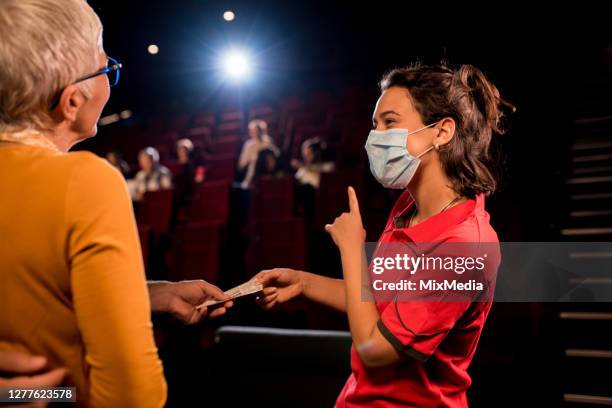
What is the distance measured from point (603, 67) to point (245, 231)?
3.11 m

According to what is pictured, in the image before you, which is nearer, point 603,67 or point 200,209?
point 603,67

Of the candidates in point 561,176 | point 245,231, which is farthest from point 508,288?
point 245,231

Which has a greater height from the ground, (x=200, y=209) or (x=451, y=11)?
(x=451, y=11)

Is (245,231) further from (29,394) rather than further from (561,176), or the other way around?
(29,394)

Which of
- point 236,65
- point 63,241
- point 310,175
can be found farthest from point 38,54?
point 236,65

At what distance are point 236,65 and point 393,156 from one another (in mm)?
6778

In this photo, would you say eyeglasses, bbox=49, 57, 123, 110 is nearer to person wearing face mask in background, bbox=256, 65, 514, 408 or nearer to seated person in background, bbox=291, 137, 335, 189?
person wearing face mask in background, bbox=256, 65, 514, 408

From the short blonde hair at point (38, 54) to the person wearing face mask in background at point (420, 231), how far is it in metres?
0.57

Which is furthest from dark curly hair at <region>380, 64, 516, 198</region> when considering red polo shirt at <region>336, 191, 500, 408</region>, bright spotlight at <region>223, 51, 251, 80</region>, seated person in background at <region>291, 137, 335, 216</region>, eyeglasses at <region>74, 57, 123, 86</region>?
bright spotlight at <region>223, 51, 251, 80</region>

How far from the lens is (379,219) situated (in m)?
3.54

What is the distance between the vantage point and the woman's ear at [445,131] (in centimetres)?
114

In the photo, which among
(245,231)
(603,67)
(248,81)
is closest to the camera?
(603,67)

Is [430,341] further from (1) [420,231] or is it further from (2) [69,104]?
(2) [69,104]

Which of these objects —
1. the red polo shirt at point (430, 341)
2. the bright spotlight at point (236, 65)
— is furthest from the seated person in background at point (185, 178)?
the red polo shirt at point (430, 341)
